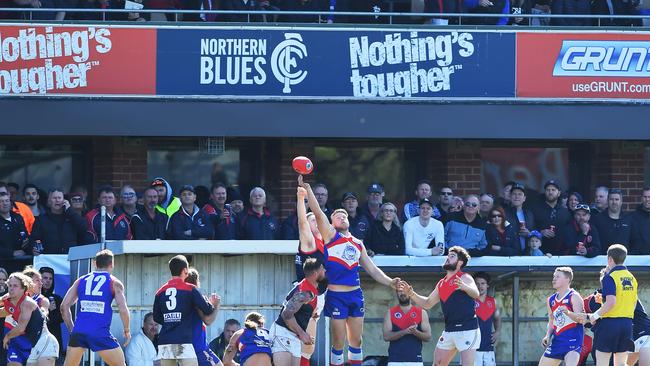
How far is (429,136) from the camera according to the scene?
73.4 feet

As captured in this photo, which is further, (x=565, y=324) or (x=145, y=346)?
(x=145, y=346)

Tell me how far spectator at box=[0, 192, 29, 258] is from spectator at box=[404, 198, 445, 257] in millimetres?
4794

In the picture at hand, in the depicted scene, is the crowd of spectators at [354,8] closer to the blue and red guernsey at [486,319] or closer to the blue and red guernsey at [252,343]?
the blue and red guernsey at [486,319]

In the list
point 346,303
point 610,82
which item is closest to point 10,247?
point 346,303

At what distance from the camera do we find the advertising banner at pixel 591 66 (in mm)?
22719

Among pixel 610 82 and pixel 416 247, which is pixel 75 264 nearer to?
pixel 416 247

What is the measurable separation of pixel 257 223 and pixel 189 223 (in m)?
0.92

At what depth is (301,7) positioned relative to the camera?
22.7m

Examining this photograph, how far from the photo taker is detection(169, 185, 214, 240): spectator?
20000 mm

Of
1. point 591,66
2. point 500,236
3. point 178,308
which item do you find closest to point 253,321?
point 178,308

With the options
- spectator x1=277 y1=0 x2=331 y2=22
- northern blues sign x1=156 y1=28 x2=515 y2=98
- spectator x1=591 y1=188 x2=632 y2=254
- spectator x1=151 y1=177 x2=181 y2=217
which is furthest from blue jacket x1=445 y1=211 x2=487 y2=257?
spectator x1=151 y1=177 x2=181 y2=217

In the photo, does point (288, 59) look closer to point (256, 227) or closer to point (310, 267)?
point (256, 227)

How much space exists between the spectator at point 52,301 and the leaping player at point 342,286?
3.63m

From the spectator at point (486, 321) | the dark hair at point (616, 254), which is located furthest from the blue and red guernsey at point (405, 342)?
the dark hair at point (616, 254)
